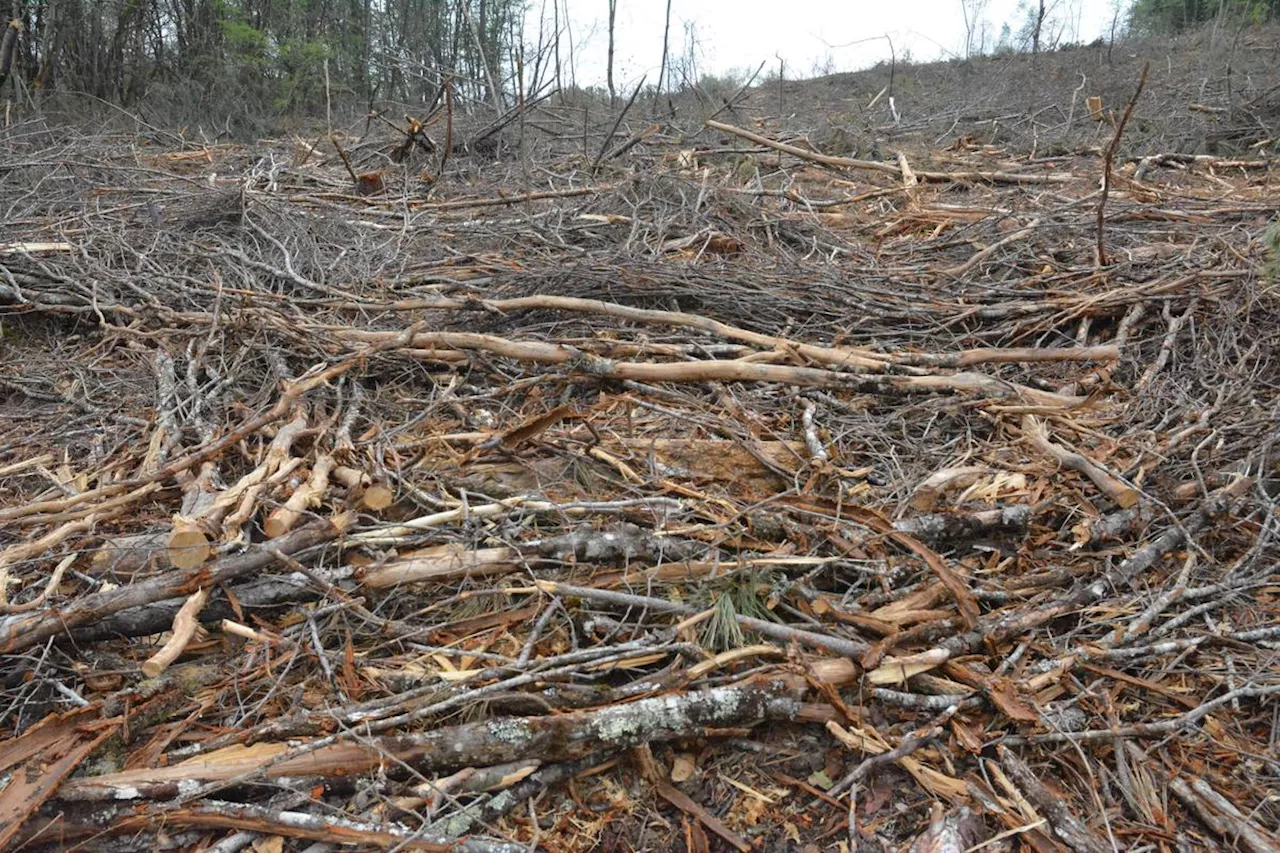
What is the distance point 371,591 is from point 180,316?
2476 mm

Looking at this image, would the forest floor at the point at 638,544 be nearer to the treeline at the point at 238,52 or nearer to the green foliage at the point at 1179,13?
the treeline at the point at 238,52

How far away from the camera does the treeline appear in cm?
1070

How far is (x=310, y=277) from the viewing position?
4840 mm

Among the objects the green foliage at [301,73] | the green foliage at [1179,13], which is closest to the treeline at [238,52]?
the green foliage at [301,73]

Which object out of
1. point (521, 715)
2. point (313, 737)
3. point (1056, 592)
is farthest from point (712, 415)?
point (313, 737)

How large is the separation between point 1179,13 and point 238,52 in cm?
1787

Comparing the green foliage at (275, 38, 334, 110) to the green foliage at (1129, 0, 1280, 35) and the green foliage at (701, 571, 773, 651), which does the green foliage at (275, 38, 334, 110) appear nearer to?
the green foliage at (701, 571, 773, 651)

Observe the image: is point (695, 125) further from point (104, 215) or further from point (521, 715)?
point (521, 715)

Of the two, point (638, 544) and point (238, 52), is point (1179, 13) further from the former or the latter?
point (638, 544)

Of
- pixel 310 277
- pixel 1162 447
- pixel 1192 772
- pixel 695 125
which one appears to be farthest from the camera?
pixel 695 125

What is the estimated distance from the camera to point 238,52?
42.1ft

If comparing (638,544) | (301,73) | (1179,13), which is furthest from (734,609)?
(1179,13)

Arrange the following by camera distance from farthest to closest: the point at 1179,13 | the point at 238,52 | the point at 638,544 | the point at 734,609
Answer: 1. the point at 1179,13
2. the point at 238,52
3. the point at 638,544
4. the point at 734,609

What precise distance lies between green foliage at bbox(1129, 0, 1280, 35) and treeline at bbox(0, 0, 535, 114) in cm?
1246
